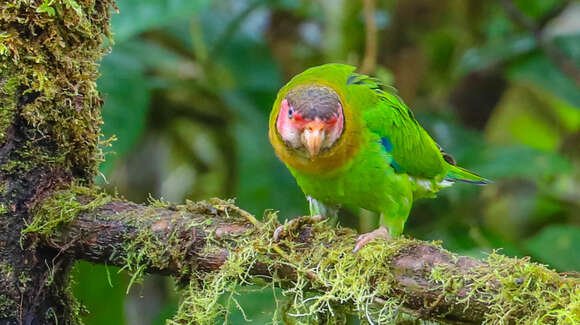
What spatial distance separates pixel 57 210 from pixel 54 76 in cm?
30

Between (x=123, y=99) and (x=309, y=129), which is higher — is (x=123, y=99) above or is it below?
above

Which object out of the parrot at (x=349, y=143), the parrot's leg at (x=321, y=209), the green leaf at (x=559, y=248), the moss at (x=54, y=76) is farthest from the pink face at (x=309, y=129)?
the green leaf at (x=559, y=248)

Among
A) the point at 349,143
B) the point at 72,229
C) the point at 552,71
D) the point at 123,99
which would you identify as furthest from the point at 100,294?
the point at 552,71

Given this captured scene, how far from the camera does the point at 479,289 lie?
4.10 ft

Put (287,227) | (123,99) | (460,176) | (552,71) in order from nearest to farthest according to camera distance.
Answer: (287,227) → (460,176) → (123,99) → (552,71)

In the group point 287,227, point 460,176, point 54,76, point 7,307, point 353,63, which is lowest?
point 7,307

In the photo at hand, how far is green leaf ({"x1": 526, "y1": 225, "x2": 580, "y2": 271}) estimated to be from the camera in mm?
3014

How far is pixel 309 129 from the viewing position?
199 cm

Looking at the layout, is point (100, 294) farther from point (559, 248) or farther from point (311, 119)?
point (559, 248)

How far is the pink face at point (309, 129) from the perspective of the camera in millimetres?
1982

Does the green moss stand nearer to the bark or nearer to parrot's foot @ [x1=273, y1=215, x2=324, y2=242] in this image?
the bark

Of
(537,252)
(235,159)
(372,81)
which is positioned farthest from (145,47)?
(537,252)

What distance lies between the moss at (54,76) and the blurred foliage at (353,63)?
1.36 m

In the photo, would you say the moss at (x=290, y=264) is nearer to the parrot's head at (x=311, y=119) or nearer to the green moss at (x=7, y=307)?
the green moss at (x=7, y=307)
